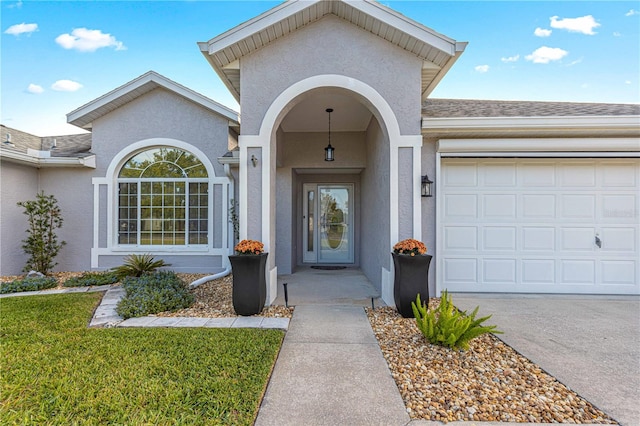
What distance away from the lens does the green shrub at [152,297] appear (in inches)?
190

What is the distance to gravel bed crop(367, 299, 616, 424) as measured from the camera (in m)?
2.44

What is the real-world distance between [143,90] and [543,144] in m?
9.66

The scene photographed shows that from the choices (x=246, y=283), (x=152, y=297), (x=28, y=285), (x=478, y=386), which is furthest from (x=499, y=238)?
(x=28, y=285)

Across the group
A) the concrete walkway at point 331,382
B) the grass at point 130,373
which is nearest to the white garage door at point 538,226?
the concrete walkway at point 331,382

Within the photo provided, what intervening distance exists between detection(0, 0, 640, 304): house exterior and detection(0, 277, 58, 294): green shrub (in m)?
1.55

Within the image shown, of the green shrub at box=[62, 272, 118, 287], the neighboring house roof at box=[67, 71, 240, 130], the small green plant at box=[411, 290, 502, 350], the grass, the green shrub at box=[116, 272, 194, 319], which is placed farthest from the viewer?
the neighboring house roof at box=[67, 71, 240, 130]

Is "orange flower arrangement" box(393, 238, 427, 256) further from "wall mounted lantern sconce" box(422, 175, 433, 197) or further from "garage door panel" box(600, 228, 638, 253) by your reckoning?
"garage door panel" box(600, 228, 638, 253)

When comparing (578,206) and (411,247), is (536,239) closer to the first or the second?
(578,206)

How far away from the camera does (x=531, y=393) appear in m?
2.73

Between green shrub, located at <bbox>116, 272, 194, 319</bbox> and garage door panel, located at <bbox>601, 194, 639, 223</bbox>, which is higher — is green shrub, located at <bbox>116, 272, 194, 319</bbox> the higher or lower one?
the lower one

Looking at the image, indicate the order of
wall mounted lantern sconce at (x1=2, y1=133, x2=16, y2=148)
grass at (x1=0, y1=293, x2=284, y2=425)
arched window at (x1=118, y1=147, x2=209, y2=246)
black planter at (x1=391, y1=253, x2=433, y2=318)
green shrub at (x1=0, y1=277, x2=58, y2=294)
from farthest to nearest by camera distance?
arched window at (x1=118, y1=147, x2=209, y2=246), wall mounted lantern sconce at (x1=2, y1=133, x2=16, y2=148), green shrub at (x1=0, y1=277, x2=58, y2=294), black planter at (x1=391, y1=253, x2=433, y2=318), grass at (x1=0, y1=293, x2=284, y2=425)

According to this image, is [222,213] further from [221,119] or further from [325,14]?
[325,14]

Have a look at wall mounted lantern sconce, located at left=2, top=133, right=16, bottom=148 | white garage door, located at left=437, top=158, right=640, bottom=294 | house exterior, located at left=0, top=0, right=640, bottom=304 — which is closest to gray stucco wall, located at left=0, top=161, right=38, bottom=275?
house exterior, located at left=0, top=0, right=640, bottom=304

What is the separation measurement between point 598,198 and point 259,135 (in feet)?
22.6
